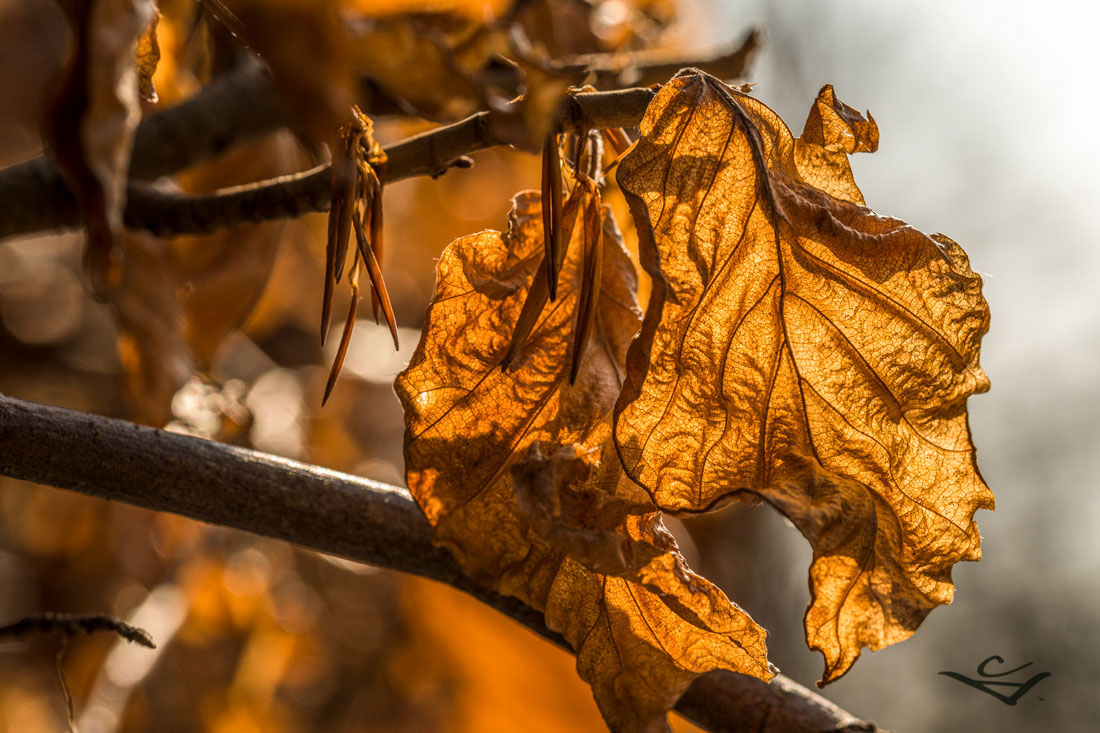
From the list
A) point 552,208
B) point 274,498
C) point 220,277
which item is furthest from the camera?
point 220,277

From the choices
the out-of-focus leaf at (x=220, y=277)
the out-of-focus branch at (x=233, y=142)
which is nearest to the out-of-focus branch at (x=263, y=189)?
the out-of-focus branch at (x=233, y=142)

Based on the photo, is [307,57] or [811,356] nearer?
[307,57]

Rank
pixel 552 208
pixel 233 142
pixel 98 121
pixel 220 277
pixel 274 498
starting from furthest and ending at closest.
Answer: pixel 233 142, pixel 220 277, pixel 274 498, pixel 552 208, pixel 98 121

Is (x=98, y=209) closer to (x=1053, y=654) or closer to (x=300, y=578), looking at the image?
(x=300, y=578)

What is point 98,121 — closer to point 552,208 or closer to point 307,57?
point 307,57

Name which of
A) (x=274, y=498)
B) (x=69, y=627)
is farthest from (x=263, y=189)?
(x=69, y=627)

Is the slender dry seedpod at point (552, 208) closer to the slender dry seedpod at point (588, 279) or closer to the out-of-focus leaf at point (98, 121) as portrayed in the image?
the slender dry seedpod at point (588, 279)

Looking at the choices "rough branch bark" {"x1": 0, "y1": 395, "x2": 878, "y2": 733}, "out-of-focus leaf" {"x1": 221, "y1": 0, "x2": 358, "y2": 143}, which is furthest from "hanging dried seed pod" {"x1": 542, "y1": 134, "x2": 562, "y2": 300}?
"rough branch bark" {"x1": 0, "y1": 395, "x2": 878, "y2": 733}
